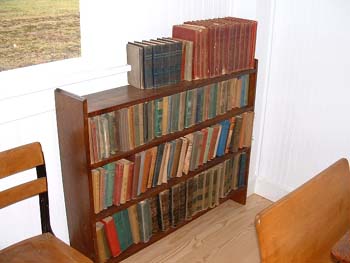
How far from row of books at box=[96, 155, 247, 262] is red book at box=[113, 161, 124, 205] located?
0.09 meters

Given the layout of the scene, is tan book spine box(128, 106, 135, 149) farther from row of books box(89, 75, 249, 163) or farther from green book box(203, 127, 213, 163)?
green book box(203, 127, 213, 163)

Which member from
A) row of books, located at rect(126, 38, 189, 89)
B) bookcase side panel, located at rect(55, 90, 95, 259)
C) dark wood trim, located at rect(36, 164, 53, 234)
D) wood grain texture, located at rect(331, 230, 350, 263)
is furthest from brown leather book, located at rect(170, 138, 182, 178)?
wood grain texture, located at rect(331, 230, 350, 263)

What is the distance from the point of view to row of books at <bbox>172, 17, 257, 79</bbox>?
7.04 ft

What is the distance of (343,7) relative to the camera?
2262mm

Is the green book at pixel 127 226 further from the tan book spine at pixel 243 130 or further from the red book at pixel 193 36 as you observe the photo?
the tan book spine at pixel 243 130

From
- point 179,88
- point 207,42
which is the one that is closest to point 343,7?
point 207,42

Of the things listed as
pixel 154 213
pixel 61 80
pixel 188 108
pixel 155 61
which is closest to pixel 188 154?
pixel 188 108

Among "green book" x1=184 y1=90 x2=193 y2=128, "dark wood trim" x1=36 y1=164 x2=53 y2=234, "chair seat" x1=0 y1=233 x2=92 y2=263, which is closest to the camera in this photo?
"chair seat" x1=0 y1=233 x2=92 y2=263

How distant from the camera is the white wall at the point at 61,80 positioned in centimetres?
184

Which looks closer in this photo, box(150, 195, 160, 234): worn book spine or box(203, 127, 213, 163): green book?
box(150, 195, 160, 234): worn book spine

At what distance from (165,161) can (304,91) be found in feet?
3.31

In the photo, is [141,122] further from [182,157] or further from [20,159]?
[20,159]

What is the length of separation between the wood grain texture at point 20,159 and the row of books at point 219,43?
0.91 m

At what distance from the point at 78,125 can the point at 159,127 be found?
1.50 feet
